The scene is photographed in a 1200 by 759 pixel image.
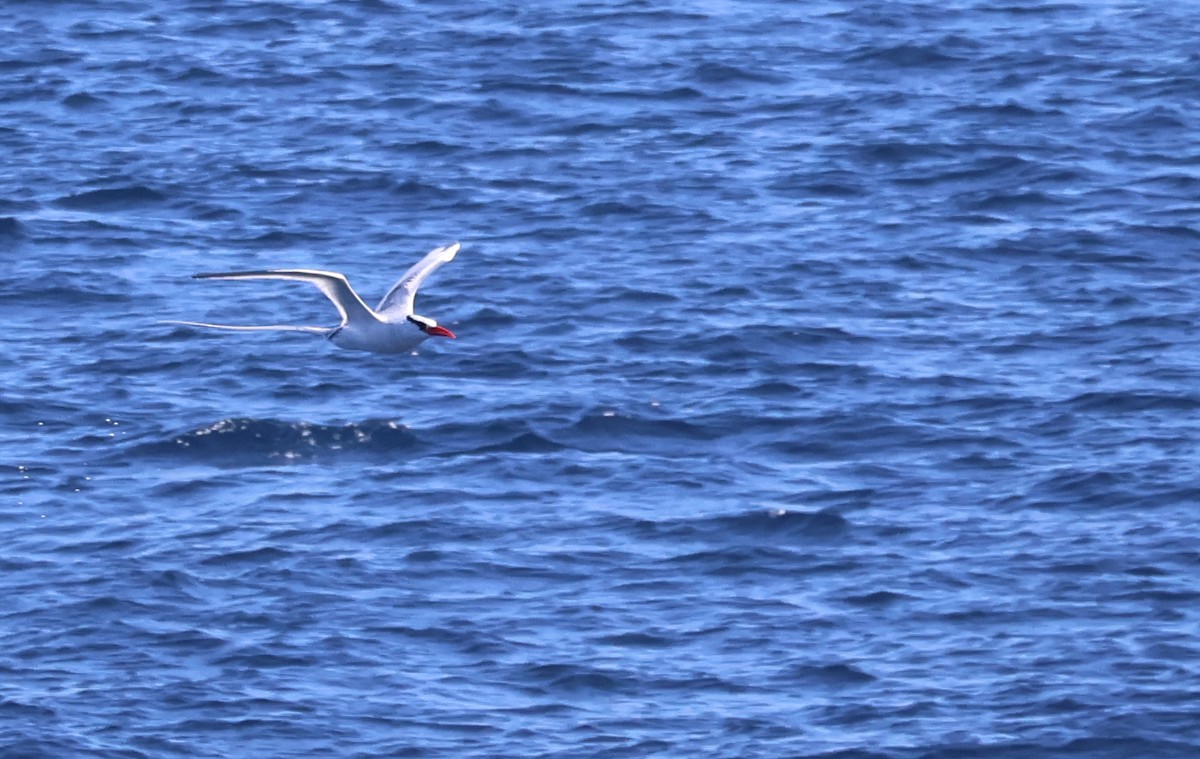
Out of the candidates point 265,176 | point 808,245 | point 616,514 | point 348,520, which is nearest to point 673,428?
point 616,514

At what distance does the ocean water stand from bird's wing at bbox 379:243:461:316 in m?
2.03

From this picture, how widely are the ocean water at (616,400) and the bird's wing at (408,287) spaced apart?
203cm

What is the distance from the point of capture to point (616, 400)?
75.2ft

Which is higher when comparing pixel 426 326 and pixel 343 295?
pixel 343 295

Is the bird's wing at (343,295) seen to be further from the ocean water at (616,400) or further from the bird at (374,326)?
the ocean water at (616,400)

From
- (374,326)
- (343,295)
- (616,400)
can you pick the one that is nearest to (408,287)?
(374,326)

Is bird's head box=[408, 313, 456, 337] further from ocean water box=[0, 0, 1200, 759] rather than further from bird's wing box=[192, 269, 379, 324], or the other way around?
ocean water box=[0, 0, 1200, 759]

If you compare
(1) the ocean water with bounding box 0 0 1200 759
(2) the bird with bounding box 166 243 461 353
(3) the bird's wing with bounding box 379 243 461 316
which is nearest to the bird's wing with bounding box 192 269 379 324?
(2) the bird with bounding box 166 243 461 353

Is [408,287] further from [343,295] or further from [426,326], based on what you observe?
[343,295]

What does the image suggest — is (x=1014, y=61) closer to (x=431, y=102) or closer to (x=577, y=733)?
(x=431, y=102)

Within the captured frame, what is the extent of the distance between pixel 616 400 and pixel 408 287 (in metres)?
3.44

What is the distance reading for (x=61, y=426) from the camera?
22.8 meters

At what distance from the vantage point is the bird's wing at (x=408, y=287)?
19.6m

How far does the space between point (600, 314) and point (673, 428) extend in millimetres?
2730
